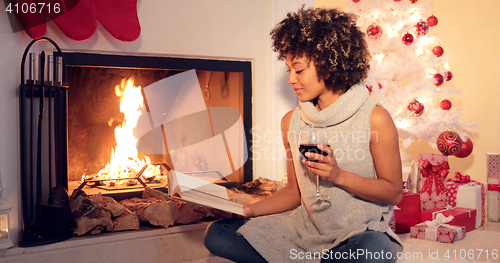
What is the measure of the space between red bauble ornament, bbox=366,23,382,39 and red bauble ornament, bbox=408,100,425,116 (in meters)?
0.51


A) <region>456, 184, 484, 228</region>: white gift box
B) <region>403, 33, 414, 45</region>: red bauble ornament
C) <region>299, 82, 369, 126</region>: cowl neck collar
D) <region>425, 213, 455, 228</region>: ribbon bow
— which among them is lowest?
<region>425, 213, 455, 228</region>: ribbon bow

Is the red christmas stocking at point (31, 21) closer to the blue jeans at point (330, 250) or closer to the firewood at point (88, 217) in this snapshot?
the firewood at point (88, 217)

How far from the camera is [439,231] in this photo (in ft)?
6.71

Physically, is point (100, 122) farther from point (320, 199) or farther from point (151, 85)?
point (320, 199)

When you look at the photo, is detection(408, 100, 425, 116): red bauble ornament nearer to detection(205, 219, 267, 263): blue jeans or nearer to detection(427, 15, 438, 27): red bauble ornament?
detection(427, 15, 438, 27): red bauble ornament

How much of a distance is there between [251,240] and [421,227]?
49.7 inches

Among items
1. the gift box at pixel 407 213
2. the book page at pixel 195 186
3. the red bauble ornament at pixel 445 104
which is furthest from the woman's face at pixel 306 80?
the red bauble ornament at pixel 445 104

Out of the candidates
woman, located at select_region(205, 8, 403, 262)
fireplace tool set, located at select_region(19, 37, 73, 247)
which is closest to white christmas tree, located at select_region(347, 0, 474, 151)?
woman, located at select_region(205, 8, 403, 262)

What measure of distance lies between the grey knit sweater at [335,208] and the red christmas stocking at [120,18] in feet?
3.27

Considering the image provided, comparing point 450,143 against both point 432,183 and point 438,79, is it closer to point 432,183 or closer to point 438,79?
point 432,183

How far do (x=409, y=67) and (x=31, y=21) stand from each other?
7.34 ft

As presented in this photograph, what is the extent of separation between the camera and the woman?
118 centimetres

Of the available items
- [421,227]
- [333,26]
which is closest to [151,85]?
[333,26]

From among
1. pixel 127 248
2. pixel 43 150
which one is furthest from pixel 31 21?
pixel 127 248
